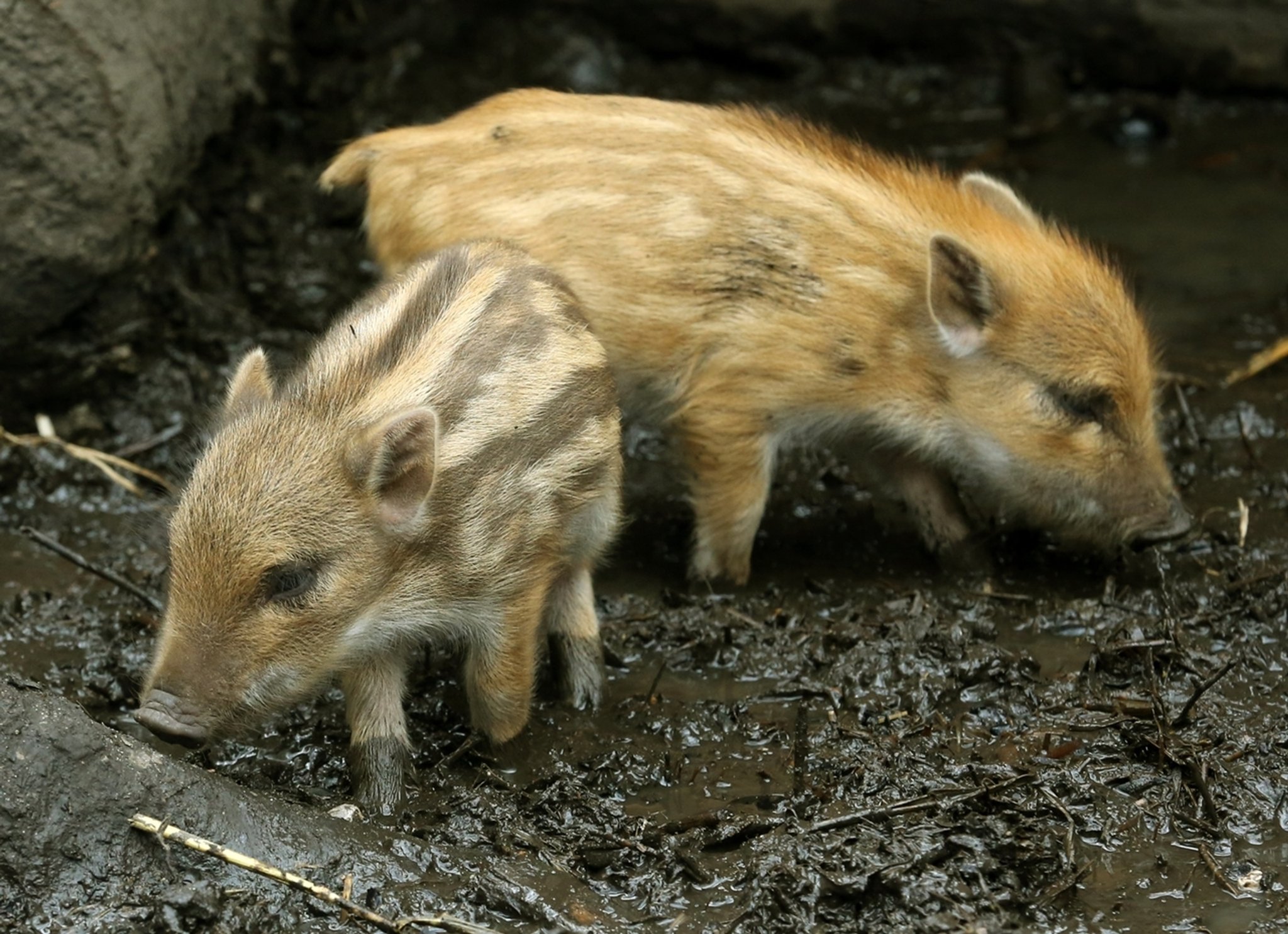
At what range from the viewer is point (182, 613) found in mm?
4215

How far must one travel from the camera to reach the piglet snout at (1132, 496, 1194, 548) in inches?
225

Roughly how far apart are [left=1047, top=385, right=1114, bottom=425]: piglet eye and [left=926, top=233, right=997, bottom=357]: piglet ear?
33 centimetres

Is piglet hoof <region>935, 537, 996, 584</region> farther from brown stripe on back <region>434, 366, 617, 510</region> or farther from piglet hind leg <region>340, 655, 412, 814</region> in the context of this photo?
piglet hind leg <region>340, 655, 412, 814</region>

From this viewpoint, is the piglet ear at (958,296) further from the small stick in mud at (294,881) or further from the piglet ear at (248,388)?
the small stick in mud at (294,881)

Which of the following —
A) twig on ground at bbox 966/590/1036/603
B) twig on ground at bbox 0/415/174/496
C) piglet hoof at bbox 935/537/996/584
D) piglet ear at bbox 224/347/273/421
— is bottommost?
twig on ground at bbox 0/415/174/496

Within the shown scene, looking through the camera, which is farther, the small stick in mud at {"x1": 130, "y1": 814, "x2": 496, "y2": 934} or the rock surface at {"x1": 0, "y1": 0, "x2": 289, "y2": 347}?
the rock surface at {"x1": 0, "y1": 0, "x2": 289, "y2": 347}

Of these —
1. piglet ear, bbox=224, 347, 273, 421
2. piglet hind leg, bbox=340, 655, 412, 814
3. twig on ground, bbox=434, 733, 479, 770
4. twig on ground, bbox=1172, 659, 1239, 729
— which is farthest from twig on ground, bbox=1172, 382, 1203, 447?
piglet ear, bbox=224, 347, 273, 421

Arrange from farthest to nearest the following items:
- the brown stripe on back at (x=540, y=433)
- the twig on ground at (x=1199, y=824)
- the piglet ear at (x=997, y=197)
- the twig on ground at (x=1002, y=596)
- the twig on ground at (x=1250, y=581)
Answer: the piglet ear at (x=997, y=197) < the twig on ground at (x=1002, y=596) < the twig on ground at (x=1250, y=581) < the brown stripe on back at (x=540, y=433) < the twig on ground at (x=1199, y=824)

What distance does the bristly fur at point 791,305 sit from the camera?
18.6 feet

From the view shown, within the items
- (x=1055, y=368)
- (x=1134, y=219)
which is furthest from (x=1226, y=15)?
(x=1055, y=368)

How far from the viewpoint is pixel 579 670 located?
5.11 meters

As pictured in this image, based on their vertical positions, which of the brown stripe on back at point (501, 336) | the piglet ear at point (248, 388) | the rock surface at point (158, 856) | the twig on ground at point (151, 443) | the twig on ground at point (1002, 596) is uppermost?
the brown stripe on back at point (501, 336)

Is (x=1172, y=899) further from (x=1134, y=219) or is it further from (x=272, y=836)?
(x=1134, y=219)

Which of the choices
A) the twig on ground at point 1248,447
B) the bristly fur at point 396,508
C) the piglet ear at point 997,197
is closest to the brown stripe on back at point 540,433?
the bristly fur at point 396,508
